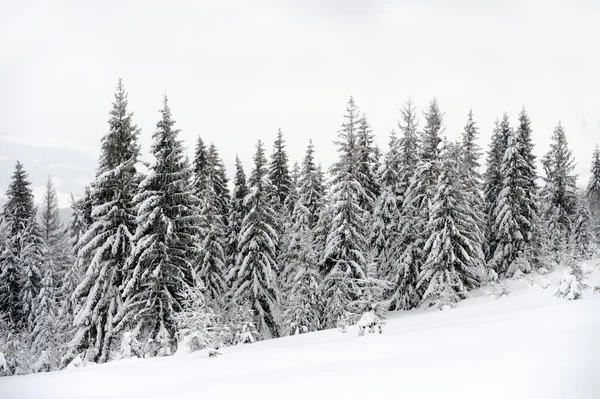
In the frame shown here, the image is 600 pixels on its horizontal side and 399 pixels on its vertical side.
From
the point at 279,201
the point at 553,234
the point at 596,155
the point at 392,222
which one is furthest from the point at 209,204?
the point at 596,155

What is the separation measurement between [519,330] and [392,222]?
77.4 ft

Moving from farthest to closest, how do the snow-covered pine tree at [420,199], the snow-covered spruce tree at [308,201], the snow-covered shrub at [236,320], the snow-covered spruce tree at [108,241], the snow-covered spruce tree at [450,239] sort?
the snow-covered spruce tree at [308,201], the snow-covered pine tree at [420,199], the snow-covered spruce tree at [450,239], the snow-covered shrub at [236,320], the snow-covered spruce tree at [108,241]

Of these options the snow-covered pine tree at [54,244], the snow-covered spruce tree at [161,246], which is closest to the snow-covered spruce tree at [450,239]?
the snow-covered spruce tree at [161,246]

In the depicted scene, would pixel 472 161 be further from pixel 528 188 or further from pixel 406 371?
pixel 406 371

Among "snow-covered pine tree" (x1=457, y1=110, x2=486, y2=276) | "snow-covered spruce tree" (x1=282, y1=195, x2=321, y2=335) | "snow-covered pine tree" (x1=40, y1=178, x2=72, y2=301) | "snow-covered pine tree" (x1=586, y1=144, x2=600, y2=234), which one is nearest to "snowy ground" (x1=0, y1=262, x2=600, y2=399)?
"snow-covered spruce tree" (x1=282, y1=195, x2=321, y2=335)

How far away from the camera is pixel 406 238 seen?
29156 mm

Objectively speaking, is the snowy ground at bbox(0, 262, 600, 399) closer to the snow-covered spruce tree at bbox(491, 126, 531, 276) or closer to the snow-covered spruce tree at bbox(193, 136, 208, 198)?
the snow-covered spruce tree at bbox(193, 136, 208, 198)

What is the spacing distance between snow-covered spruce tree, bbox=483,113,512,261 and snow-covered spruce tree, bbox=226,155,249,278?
70.8 ft

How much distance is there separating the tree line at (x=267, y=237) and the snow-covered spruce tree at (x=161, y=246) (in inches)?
3.8

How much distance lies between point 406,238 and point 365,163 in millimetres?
6641

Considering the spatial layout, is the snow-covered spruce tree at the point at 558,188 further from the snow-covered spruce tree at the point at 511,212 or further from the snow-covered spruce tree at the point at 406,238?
the snow-covered spruce tree at the point at 406,238

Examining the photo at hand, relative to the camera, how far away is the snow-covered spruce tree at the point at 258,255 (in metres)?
28.1

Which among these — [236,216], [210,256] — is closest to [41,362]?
[210,256]

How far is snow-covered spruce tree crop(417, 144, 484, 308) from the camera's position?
25188 millimetres
